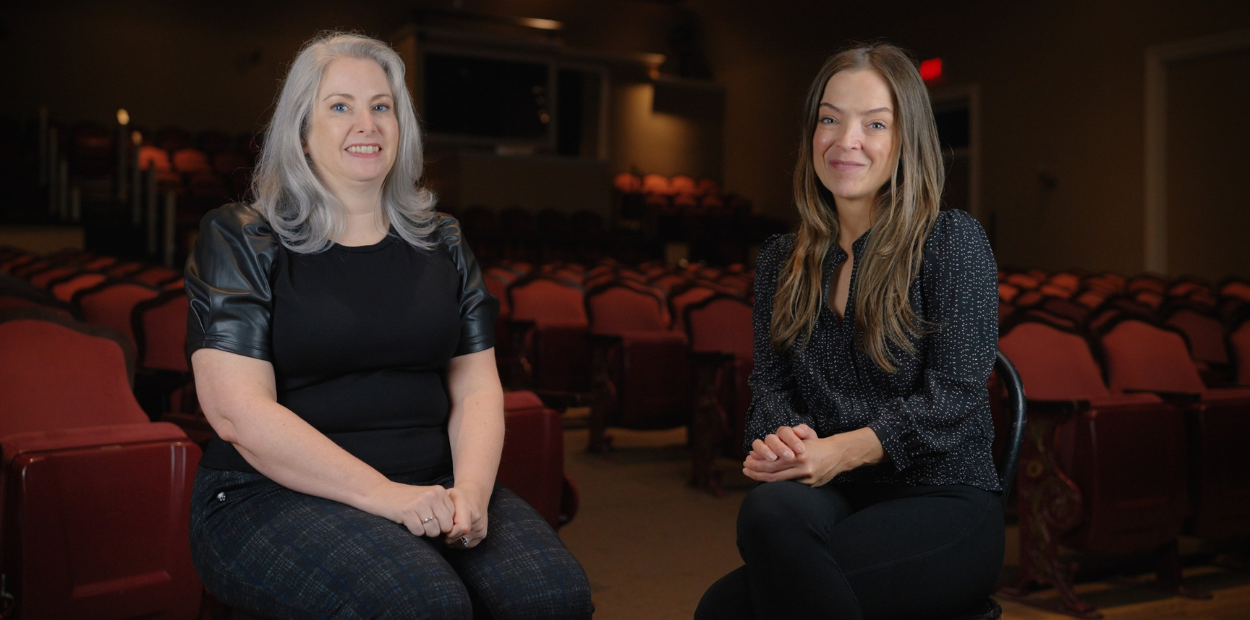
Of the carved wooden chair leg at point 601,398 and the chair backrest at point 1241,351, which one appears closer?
the chair backrest at point 1241,351

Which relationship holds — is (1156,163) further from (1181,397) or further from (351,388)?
(351,388)

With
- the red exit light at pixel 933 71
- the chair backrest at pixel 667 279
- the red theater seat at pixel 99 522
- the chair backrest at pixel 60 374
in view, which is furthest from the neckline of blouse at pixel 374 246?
the red exit light at pixel 933 71

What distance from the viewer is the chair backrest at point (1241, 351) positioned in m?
3.85

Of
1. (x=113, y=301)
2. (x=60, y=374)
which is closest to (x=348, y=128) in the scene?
(x=60, y=374)

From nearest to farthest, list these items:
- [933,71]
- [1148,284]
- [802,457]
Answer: [802,457] → [1148,284] → [933,71]

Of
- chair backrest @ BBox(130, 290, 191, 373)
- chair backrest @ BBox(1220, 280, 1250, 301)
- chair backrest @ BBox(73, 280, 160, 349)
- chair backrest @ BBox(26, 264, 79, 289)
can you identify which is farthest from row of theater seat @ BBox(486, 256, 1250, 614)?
chair backrest @ BBox(1220, 280, 1250, 301)

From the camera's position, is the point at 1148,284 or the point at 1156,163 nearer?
the point at 1148,284

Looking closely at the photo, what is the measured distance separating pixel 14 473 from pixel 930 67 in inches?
424

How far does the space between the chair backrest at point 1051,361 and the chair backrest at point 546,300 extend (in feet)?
8.37

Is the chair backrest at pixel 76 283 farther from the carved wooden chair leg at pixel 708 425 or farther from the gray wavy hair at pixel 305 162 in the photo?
the gray wavy hair at pixel 305 162

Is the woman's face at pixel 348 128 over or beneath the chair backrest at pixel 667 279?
over

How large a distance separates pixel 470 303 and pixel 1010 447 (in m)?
0.86

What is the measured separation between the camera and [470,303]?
5.47 feet

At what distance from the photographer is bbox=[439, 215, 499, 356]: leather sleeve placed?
1.67 m
